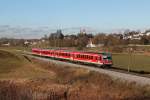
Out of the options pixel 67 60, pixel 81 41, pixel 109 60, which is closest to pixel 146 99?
pixel 109 60

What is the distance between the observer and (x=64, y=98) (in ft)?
88.1

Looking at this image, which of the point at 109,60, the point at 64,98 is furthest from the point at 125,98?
the point at 109,60

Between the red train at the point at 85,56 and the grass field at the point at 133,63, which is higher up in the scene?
the red train at the point at 85,56

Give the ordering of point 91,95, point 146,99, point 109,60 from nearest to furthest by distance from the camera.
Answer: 1. point 146,99
2. point 91,95
3. point 109,60

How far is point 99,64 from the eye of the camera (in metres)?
63.2

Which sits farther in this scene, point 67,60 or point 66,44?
point 66,44

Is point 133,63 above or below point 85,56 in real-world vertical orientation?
below

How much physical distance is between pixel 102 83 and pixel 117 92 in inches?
248

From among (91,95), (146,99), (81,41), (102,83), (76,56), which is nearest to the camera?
(146,99)

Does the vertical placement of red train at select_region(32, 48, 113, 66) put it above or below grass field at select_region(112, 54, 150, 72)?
above

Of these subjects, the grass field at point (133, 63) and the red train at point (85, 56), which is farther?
the grass field at point (133, 63)

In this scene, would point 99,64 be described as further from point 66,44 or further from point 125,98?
point 66,44

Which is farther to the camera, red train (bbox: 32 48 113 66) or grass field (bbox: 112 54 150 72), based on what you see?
grass field (bbox: 112 54 150 72)

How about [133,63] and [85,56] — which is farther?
[133,63]
